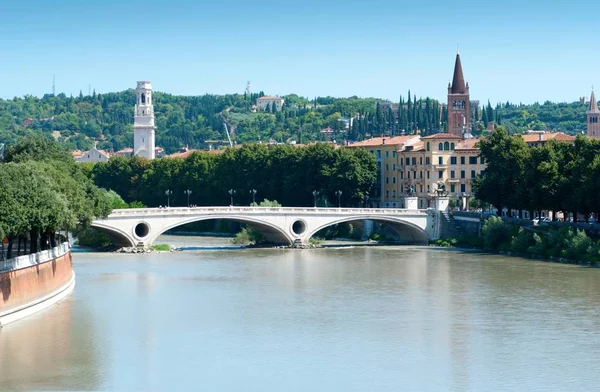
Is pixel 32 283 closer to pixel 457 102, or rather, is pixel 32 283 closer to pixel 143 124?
pixel 457 102

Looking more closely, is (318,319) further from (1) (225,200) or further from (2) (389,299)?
(1) (225,200)

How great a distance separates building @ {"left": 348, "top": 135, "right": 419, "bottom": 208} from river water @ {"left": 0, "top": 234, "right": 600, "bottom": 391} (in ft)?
102

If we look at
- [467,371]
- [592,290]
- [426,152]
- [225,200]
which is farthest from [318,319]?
[225,200]

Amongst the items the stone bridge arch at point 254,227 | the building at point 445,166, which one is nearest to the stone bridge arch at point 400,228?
Result: the stone bridge arch at point 254,227

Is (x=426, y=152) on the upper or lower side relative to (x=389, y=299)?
upper

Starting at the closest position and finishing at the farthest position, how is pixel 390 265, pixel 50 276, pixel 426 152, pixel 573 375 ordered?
pixel 573 375 < pixel 50 276 < pixel 390 265 < pixel 426 152

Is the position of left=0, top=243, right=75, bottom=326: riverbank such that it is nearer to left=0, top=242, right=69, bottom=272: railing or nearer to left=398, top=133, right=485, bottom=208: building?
left=0, top=242, right=69, bottom=272: railing

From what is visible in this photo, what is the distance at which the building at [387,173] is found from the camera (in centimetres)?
8719

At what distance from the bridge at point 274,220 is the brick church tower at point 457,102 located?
106 feet

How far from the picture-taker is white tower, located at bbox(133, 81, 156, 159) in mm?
137375

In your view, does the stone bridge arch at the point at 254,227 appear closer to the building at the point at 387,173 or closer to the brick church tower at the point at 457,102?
the building at the point at 387,173

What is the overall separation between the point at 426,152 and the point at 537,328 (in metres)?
46.6

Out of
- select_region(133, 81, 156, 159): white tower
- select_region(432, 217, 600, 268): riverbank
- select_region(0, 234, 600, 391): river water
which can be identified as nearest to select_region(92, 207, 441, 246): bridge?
select_region(432, 217, 600, 268): riverbank

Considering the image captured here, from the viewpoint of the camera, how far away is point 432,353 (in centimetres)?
3434
